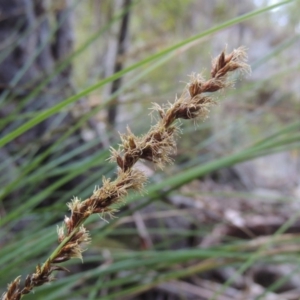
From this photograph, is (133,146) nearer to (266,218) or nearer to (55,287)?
(55,287)

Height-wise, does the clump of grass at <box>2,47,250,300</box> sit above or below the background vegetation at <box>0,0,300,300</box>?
below

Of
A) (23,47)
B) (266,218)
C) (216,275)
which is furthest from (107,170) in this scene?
(266,218)

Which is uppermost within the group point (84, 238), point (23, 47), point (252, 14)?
point (23, 47)

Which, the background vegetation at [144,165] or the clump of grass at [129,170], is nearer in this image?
the clump of grass at [129,170]

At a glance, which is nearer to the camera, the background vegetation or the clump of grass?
the clump of grass
